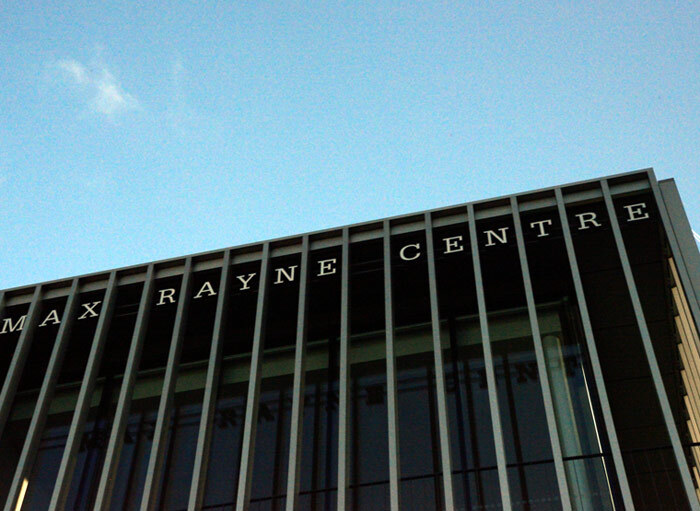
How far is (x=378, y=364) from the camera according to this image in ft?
37.1

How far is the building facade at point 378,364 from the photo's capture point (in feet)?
31.7

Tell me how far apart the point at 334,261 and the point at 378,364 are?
5.52ft

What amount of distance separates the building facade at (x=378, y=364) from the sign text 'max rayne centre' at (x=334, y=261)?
0.03 m

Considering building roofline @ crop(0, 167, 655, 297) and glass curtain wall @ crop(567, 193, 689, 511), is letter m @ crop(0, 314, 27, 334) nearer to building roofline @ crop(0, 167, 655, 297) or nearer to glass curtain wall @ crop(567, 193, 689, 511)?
building roofline @ crop(0, 167, 655, 297)

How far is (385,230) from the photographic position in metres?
11.1

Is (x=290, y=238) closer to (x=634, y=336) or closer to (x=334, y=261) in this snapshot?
(x=334, y=261)

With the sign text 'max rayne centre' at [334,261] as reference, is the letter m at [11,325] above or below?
below

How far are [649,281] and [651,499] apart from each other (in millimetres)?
3211

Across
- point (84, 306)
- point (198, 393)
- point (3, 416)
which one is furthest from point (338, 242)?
point (3, 416)

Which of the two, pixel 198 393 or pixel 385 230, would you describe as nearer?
pixel 385 230

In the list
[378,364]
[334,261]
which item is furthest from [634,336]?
[334,261]

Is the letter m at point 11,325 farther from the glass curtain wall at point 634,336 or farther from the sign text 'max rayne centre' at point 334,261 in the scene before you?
the glass curtain wall at point 634,336

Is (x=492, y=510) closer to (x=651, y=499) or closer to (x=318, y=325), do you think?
(x=651, y=499)

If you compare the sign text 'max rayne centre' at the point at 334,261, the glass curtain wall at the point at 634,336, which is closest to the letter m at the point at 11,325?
the sign text 'max rayne centre' at the point at 334,261
